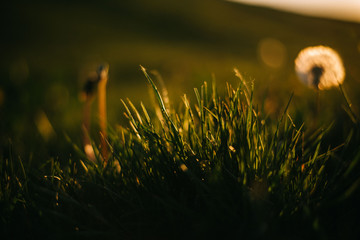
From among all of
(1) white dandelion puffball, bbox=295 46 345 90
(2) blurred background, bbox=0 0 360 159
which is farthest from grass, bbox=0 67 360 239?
(1) white dandelion puffball, bbox=295 46 345 90

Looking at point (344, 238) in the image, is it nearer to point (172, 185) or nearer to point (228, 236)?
point (228, 236)

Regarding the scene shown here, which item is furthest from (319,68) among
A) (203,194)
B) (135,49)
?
(135,49)

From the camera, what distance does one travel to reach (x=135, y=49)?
14727 mm

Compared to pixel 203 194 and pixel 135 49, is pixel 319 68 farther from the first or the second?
pixel 135 49

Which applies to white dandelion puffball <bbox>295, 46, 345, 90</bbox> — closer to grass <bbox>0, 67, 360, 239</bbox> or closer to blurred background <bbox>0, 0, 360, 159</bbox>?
blurred background <bbox>0, 0, 360, 159</bbox>

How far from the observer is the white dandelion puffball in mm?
1764

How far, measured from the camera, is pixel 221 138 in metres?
0.82

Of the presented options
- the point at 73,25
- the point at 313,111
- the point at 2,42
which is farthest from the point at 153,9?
the point at 313,111

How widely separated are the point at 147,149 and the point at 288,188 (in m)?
0.42

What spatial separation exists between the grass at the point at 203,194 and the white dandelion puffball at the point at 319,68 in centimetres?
106

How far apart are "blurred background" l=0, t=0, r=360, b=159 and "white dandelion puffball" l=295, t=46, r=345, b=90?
169mm

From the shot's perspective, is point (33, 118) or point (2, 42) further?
point (2, 42)

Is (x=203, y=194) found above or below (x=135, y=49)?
below

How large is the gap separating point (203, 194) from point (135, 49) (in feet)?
48.2
